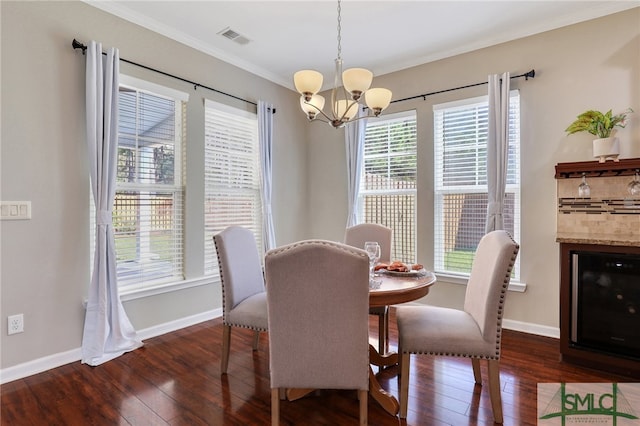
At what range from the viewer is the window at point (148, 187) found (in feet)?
9.50

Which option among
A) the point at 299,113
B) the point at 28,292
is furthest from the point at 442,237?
the point at 28,292

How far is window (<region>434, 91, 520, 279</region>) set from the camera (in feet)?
10.7

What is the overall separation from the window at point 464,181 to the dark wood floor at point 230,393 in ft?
3.65

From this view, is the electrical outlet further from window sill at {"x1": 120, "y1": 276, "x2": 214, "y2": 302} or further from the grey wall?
window sill at {"x1": 120, "y1": 276, "x2": 214, "y2": 302}

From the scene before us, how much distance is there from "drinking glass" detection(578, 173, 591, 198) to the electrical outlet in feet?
14.3

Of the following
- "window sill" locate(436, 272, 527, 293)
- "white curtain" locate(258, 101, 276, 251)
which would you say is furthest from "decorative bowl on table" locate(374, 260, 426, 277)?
"white curtain" locate(258, 101, 276, 251)

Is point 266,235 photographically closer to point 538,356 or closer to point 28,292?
point 28,292

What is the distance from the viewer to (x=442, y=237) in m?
3.68

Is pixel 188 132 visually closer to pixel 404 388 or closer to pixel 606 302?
pixel 404 388

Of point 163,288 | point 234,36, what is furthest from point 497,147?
point 163,288

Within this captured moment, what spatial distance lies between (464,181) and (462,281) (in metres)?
1.04

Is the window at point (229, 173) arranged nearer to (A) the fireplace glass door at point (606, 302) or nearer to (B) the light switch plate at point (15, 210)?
(B) the light switch plate at point (15, 210)

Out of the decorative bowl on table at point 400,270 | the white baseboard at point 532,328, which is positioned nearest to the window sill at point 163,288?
the decorative bowl on table at point 400,270

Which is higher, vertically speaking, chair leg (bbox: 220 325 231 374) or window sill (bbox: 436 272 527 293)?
window sill (bbox: 436 272 527 293)
